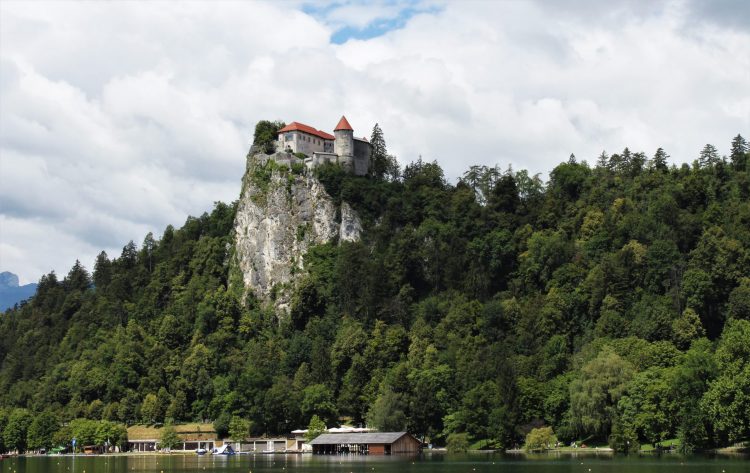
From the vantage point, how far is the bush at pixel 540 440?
11419 centimetres

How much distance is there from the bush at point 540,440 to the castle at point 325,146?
86.2 meters

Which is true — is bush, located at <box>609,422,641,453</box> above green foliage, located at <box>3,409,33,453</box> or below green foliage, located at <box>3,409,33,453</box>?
below

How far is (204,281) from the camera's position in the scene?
192750 millimetres

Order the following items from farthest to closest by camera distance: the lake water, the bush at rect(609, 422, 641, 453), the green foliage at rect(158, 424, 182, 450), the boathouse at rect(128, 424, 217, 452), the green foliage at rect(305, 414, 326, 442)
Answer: the boathouse at rect(128, 424, 217, 452), the green foliage at rect(158, 424, 182, 450), the green foliage at rect(305, 414, 326, 442), the bush at rect(609, 422, 641, 453), the lake water

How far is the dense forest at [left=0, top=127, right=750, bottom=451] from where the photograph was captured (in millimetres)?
113438

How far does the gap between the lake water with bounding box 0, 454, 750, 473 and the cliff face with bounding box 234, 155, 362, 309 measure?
64.3 metres

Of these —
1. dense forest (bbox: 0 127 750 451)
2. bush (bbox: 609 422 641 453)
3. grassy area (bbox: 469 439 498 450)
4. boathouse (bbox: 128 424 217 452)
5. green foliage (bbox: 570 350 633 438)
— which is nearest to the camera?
bush (bbox: 609 422 641 453)

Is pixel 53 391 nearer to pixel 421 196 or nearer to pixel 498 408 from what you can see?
pixel 421 196

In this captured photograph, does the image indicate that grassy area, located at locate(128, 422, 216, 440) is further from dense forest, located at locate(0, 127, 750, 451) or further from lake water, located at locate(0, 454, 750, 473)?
lake water, located at locate(0, 454, 750, 473)

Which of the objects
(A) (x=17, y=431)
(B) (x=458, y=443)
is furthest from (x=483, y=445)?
(A) (x=17, y=431)

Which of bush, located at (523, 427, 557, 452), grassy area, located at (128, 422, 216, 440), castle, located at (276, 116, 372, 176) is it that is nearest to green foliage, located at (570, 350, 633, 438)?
bush, located at (523, 427, 557, 452)

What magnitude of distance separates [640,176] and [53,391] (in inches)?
4407

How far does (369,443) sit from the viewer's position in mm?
123500

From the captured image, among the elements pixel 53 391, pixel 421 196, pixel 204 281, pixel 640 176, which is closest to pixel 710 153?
pixel 640 176
